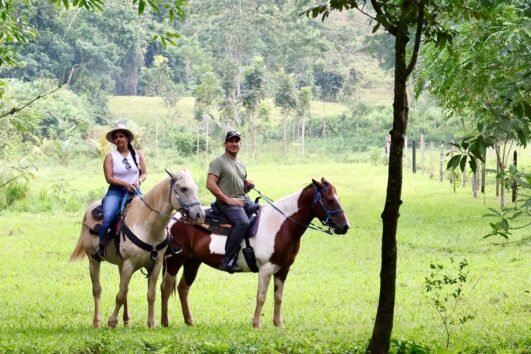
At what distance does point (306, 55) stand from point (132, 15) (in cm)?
1412

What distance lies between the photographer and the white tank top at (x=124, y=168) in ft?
31.9

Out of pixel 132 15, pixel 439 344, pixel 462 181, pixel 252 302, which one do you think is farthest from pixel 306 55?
pixel 439 344

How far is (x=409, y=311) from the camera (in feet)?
36.1

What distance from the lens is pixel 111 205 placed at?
9625mm

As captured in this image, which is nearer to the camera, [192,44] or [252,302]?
[252,302]

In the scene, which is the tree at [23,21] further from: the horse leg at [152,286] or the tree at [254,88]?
the tree at [254,88]

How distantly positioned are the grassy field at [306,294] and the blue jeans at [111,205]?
45.9 inches

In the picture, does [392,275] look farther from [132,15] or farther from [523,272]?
[132,15]

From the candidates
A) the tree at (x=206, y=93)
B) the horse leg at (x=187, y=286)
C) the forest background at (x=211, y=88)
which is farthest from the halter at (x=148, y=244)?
the tree at (x=206, y=93)

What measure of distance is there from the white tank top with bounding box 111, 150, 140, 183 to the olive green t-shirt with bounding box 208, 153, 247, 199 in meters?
0.90

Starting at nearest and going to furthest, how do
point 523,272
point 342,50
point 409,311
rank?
1. point 409,311
2. point 523,272
3. point 342,50

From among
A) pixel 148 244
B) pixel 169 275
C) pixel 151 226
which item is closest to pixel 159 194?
pixel 151 226

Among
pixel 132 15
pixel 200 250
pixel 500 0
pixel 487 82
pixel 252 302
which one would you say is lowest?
pixel 252 302

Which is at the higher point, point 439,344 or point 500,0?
point 500,0
